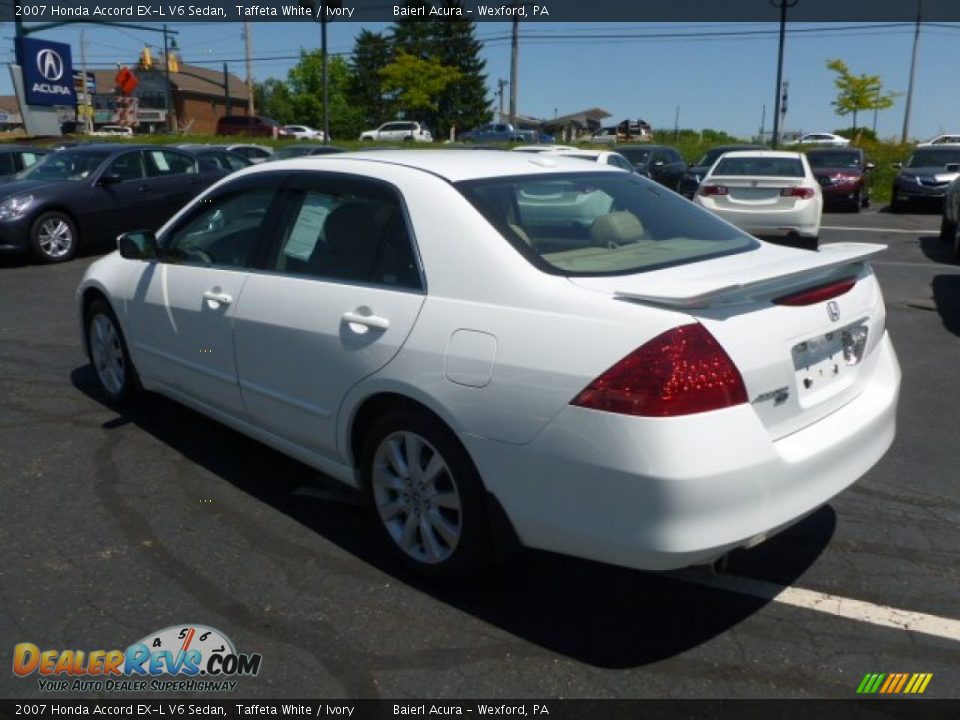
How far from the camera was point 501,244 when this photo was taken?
3.09 metres

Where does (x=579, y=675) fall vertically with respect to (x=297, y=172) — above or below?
below

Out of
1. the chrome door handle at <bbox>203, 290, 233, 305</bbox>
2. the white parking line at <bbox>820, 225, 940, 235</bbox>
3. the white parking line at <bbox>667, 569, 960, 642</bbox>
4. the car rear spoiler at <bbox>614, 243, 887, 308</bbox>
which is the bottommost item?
the white parking line at <bbox>820, 225, 940, 235</bbox>

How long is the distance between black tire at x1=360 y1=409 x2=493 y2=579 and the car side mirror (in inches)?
78.9

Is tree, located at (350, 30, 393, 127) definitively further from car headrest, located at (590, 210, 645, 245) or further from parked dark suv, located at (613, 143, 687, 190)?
car headrest, located at (590, 210, 645, 245)

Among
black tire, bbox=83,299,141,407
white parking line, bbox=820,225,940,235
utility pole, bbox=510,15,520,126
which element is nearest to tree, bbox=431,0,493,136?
utility pole, bbox=510,15,520,126

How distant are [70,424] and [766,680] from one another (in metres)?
4.18

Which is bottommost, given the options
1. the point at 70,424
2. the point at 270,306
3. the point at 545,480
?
the point at 70,424

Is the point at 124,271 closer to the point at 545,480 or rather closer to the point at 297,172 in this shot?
the point at 297,172

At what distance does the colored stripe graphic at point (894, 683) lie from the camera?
2699 millimetres

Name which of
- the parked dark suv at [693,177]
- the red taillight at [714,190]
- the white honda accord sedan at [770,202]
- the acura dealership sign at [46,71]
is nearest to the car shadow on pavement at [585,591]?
the white honda accord sedan at [770,202]

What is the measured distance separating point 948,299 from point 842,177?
1221 cm

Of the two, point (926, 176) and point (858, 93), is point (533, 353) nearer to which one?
point (926, 176)

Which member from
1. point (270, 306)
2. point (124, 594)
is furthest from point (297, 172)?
point (124, 594)

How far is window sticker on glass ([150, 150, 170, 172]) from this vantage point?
12791 mm
